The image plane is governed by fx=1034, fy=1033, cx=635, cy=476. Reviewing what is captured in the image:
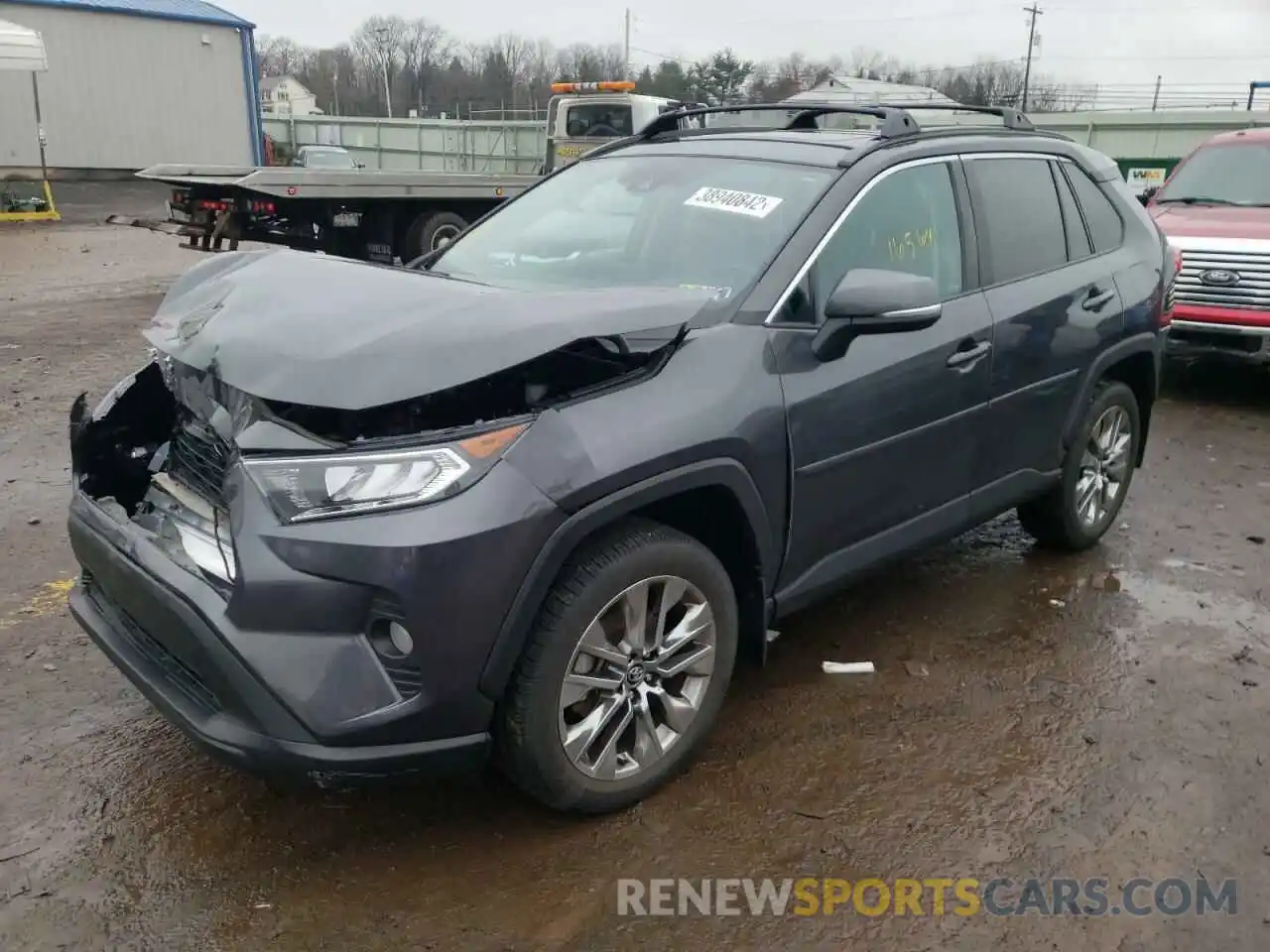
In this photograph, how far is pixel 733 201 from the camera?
347cm

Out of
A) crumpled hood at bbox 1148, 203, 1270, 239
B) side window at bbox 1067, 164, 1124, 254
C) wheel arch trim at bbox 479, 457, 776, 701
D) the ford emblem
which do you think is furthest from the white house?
wheel arch trim at bbox 479, 457, 776, 701

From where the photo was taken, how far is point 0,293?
11.3 meters

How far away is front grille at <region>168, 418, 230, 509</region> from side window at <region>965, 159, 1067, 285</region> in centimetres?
272

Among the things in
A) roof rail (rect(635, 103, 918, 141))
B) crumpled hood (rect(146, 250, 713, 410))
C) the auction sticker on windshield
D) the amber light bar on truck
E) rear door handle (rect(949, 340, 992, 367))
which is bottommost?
rear door handle (rect(949, 340, 992, 367))

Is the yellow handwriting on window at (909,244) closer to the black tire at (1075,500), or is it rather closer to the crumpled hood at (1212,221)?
the black tire at (1075,500)

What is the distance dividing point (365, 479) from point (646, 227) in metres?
1.67

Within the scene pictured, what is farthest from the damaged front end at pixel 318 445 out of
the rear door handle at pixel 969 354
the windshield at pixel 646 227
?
the rear door handle at pixel 969 354

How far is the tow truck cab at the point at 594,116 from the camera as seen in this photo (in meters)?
14.8

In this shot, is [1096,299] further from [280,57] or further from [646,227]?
[280,57]

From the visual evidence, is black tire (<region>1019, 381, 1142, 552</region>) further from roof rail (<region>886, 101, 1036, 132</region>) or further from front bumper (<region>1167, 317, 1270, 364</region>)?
front bumper (<region>1167, 317, 1270, 364</region>)

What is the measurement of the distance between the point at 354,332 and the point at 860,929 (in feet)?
6.30

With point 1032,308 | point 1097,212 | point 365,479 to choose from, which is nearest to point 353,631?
point 365,479

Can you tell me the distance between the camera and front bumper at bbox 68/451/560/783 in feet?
7.50

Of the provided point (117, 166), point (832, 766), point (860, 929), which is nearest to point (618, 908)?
point (860, 929)
